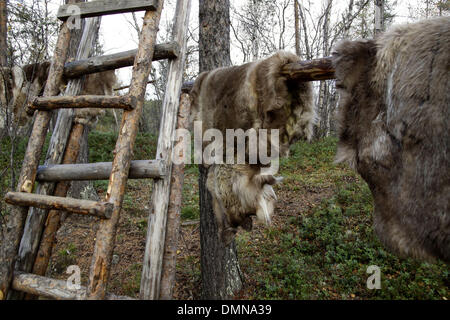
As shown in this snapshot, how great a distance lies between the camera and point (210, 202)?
11.1 ft

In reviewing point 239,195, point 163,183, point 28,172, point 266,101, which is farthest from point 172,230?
point 28,172

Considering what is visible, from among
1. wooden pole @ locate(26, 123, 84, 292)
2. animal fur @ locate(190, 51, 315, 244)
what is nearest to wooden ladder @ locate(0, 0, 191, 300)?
wooden pole @ locate(26, 123, 84, 292)

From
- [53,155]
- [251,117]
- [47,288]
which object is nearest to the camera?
[47,288]

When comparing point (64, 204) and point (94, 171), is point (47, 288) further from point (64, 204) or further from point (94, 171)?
point (94, 171)

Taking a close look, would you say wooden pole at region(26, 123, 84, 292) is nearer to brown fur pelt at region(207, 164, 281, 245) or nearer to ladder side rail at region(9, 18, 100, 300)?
ladder side rail at region(9, 18, 100, 300)

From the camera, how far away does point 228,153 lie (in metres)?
2.08

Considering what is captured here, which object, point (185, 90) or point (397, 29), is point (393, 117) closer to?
point (397, 29)

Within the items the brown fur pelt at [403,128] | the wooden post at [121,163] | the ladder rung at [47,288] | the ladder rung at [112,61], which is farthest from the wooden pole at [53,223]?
the brown fur pelt at [403,128]

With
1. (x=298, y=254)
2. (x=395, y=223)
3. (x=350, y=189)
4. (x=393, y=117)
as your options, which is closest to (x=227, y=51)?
(x=393, y=117)

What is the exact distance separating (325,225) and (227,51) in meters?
3.93

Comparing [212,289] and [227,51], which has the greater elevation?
[227,51]

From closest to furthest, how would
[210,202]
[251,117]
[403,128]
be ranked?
[403,128] < [251,117] < [210,202]

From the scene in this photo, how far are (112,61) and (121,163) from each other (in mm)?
970

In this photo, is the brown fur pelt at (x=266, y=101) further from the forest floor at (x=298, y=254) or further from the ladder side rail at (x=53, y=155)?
the forest floor at (x=298, y=254)
